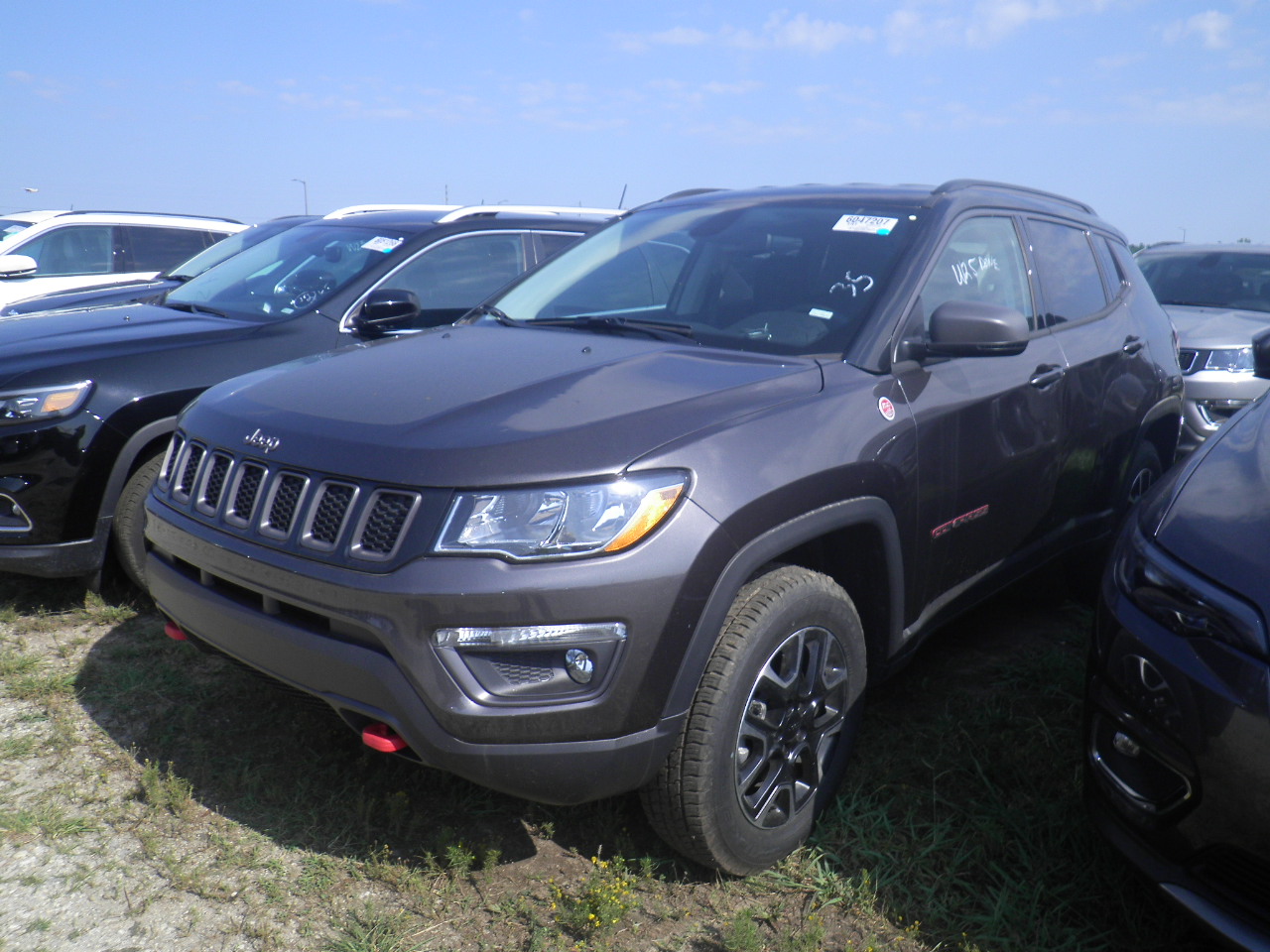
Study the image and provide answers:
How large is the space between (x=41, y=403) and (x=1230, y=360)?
6658mm

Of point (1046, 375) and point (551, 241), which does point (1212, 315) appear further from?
point (551, 241)

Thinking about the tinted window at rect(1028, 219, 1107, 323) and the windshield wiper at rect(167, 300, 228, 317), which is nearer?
the tinted window at rect(1028, 219, 1107, 323)

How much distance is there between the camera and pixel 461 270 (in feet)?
16.9

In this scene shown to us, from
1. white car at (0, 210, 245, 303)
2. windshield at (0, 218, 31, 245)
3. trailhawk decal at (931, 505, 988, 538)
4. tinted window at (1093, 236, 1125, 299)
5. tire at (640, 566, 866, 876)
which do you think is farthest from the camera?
windshield at (0, 218, 31, 245)

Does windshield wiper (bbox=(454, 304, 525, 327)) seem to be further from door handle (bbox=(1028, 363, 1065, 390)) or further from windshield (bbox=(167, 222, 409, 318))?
door handle (bbox=(1028, 363, 1065, 390))

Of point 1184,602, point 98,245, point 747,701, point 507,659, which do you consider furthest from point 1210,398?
point 98,245

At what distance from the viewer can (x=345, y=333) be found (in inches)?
178

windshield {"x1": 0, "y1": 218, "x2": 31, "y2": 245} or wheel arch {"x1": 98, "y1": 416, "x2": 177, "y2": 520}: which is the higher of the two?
windshield {"x1": 0, "y1": 218, "x2": 31, "y2": 245}

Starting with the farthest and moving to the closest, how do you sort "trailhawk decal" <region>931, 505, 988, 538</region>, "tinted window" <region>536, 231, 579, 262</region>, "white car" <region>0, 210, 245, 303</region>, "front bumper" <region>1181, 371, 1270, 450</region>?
"white car" <region>0, 210, 245, 303</region> < "front bumper" <region>1181, 371, 1270, 450</region> < "tinted window" <region>536, 231, 579, 262</region> < "trailhawk decal" <region>931, 505, 988, 538</region>

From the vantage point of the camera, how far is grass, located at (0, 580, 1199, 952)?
2.41 metres

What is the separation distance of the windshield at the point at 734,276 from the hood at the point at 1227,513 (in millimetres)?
950

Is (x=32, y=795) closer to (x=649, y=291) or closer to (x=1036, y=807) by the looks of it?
(x=649, y=291)

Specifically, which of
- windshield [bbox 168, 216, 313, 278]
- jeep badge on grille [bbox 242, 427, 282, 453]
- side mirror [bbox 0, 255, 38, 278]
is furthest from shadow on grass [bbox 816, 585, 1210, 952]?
side mirror [bbox 0, 255, 38, 278]

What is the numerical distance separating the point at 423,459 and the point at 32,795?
5.40 feet
